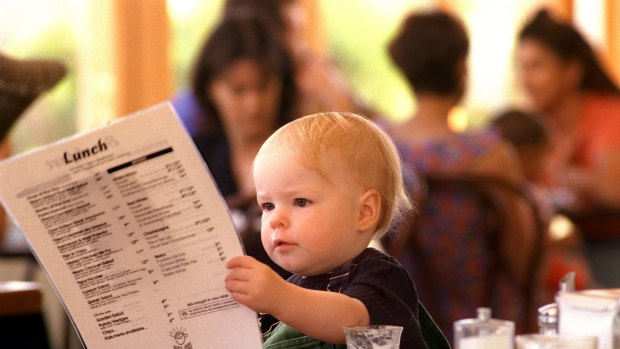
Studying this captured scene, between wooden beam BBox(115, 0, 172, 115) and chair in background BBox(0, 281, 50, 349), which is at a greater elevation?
wooden beam BBox(115, 0, 172, 115)

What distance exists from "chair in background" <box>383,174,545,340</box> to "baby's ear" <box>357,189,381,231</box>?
1.76 m

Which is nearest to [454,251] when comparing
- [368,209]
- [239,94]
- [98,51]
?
[239,94]

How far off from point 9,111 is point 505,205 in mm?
1527

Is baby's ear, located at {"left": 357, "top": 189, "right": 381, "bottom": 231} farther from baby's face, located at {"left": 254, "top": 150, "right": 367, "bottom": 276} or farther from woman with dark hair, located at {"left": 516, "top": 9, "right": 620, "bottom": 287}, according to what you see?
woman with dark hair, located at {"left": 516, "top": 9, "right": 620, "bottom": 287}

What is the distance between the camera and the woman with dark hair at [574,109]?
4.34 meters

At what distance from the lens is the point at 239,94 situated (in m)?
3.26

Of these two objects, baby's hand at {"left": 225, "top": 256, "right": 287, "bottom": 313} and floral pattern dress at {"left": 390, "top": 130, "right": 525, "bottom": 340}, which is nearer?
baby's hand at {"left": 225, "top": 256, "right": 287, "bottom": 313}

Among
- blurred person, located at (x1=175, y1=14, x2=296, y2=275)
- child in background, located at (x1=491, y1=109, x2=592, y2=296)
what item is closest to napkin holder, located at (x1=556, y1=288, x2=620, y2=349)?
blurred person, located at (x1=175, y1=14, x2=296, y2=275)

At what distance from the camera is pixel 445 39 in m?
3.02

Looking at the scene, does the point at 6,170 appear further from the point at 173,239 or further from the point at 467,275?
the point at 467,275

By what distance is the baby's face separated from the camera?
40.0 inches

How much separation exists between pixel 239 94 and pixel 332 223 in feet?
7.42

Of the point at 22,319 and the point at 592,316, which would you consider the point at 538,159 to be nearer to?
the point at 22,319

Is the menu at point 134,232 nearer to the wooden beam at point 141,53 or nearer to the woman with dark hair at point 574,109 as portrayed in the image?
the wooden beam at point 141,53
